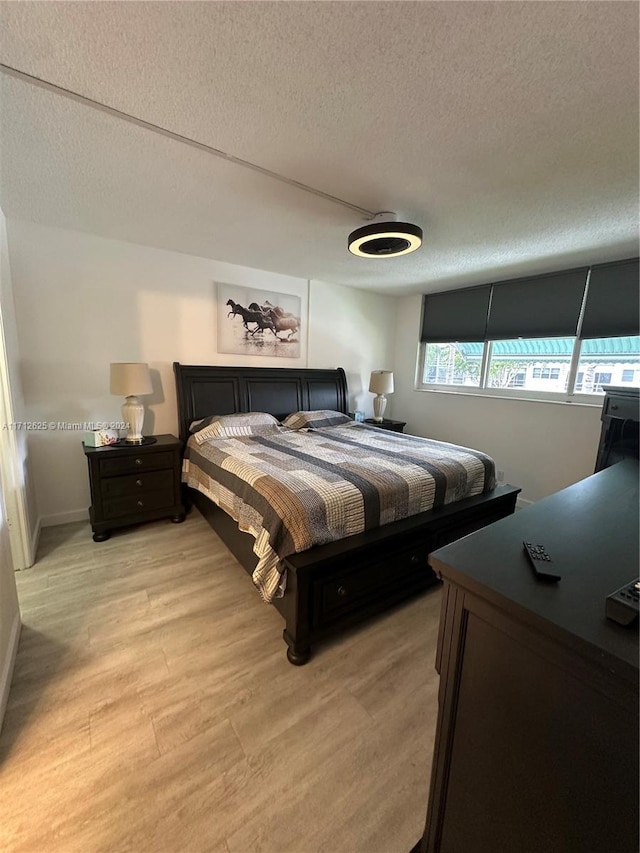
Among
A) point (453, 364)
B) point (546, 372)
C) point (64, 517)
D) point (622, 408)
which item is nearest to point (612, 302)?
point (546, 372)

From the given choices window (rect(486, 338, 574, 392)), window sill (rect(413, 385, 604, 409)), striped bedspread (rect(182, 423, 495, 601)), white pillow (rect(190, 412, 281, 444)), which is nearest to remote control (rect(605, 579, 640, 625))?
striped bedspread (rect(182, 423, 495, 601))

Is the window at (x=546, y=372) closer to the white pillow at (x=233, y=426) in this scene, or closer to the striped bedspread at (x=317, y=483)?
the striped bedspread at (x=317, y=483)

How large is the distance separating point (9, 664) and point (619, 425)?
8.82 feet

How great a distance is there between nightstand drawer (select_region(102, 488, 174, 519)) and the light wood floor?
62cm

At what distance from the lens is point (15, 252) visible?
256 centimetres

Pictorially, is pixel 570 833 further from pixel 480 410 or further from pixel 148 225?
pixel 480 410

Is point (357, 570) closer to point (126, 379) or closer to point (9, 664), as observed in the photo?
point (9, 664)

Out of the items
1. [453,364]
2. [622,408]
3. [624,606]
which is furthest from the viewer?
[453,364]

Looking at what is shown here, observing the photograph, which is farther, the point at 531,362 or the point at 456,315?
the point at 456,315

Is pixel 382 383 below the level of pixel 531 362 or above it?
below

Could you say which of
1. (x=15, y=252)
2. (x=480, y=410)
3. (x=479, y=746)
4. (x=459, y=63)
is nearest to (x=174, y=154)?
(x=459, y=63)

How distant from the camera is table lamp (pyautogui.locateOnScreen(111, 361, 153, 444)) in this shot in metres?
2.70

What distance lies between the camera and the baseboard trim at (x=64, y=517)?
112 inches

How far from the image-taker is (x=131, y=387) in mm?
2709
